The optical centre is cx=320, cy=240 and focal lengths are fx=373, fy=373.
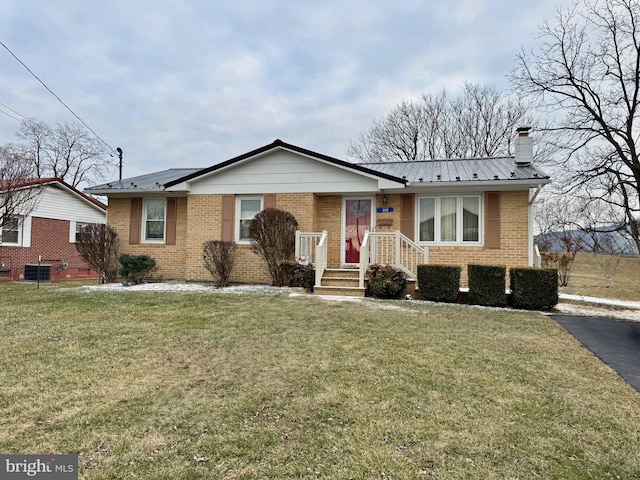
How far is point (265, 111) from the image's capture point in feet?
71.7

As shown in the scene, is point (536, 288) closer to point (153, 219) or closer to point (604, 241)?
point (153, 219)

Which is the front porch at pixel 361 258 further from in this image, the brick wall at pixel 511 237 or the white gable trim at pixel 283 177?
the brick wall at pixel 511 237

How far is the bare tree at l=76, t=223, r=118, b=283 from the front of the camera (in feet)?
37.0

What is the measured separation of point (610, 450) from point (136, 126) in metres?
25.9

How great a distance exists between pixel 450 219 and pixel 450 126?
64.0 feet

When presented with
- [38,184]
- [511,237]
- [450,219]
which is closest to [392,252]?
[450,219]


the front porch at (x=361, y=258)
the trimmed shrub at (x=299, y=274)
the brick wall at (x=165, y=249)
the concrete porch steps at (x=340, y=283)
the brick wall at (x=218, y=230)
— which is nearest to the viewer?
the concrete porch steps at (x=340, y=283)

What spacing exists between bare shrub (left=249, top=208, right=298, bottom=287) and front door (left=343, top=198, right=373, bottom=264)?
1728 mm

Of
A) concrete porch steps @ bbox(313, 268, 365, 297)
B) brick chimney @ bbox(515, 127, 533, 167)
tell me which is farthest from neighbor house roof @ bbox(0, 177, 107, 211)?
brick chimney @ bbox(515, 127, 533, 167)

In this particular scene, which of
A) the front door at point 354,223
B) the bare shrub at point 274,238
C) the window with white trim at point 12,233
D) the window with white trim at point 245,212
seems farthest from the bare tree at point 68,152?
the front door at point 354,223

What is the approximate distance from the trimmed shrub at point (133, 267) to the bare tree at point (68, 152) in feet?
77.2

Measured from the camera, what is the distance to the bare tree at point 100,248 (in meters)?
11.3

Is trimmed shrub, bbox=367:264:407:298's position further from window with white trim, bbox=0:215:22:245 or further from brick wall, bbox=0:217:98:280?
window with white trim, bbox=0:215:22:245

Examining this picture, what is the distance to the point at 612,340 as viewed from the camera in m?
5.86
